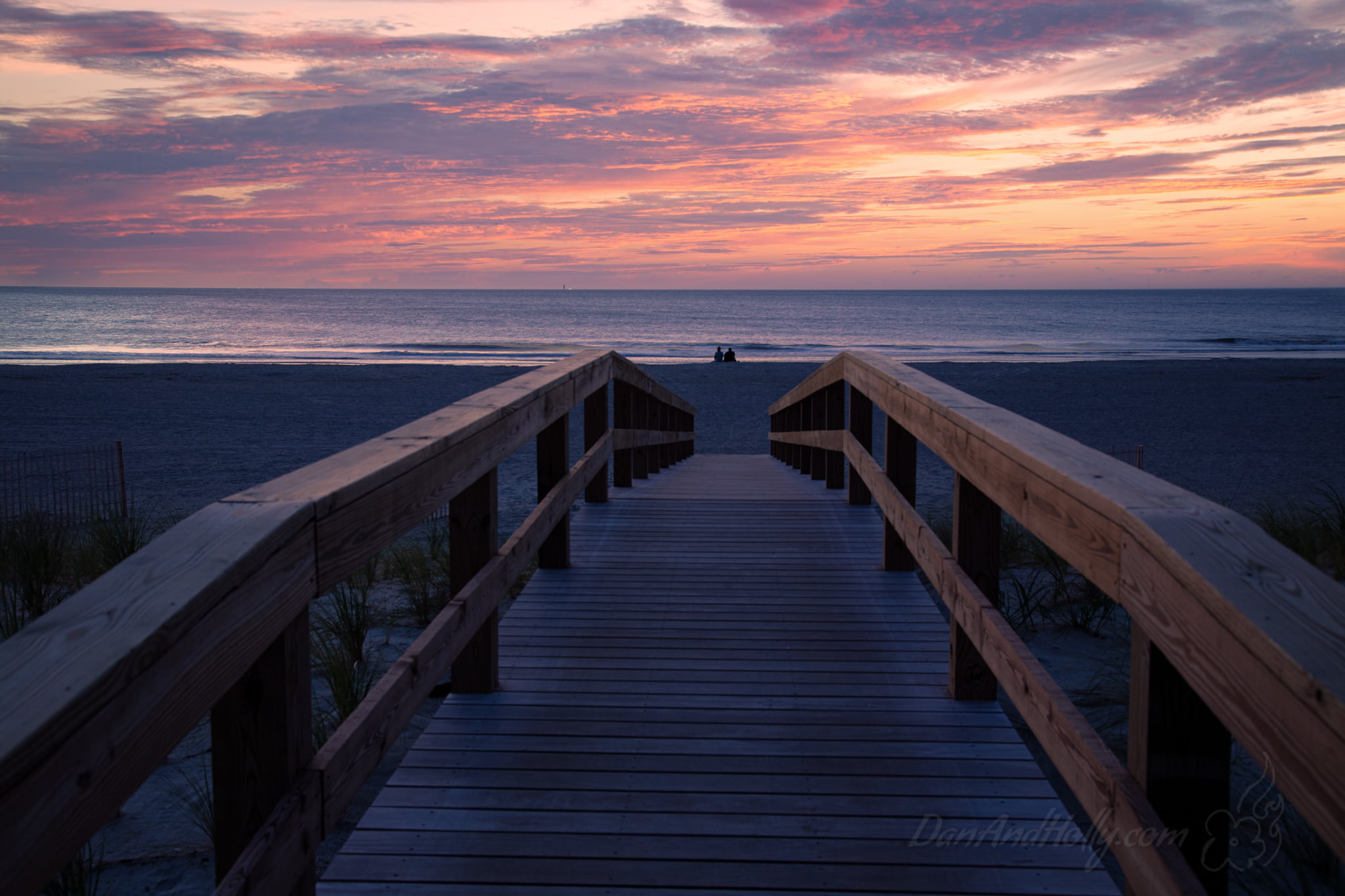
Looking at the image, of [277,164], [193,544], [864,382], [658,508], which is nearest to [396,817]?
[193,544]

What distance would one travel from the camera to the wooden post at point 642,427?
25.8 ft

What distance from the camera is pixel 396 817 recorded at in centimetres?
231

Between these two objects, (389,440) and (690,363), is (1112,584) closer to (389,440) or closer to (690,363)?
(389,440)

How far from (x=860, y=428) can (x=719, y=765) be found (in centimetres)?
339

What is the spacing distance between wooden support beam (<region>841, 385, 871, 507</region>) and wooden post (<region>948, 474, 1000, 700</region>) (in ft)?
8.07

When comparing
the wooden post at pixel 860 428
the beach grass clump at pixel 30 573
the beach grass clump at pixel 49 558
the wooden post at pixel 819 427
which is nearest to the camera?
the beach grass clump at pixel 30 573

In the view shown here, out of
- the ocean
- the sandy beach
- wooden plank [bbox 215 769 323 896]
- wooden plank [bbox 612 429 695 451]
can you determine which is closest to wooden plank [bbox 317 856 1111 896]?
wooden plank [bbox 215 769 323 896]

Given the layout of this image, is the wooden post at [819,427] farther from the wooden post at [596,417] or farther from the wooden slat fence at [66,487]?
the wooden slat fence at [66,487]

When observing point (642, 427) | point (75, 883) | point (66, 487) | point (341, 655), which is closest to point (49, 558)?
point (341, 655)

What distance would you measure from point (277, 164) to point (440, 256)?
258ft

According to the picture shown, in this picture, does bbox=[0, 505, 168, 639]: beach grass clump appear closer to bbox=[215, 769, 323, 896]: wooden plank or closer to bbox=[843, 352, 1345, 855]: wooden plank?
bbox=[215, 769, 323, 896]: wooden plank

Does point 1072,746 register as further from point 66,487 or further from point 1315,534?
point 66,487

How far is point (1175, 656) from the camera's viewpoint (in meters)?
1.24

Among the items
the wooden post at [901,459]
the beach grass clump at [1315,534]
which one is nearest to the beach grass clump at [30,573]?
the wooden post at [901,459]
